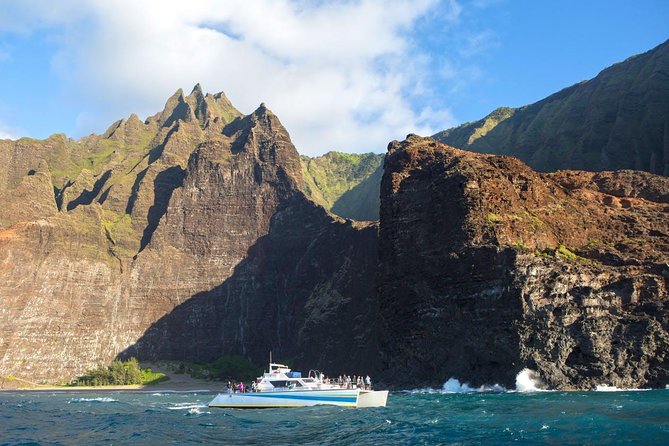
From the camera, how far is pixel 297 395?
72250 mm

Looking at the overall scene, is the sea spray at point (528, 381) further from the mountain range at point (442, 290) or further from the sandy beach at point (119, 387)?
the sandy beach at point (119, 387)

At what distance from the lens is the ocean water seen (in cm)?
4444

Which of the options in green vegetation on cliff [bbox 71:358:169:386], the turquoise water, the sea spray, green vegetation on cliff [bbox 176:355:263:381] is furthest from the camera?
green vegetation on cliff [bbox 176:355:263:381]

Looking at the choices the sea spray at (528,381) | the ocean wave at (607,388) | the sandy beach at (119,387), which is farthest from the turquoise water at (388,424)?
the sandy beach at (119,387)

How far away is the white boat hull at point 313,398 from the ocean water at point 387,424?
4.14 feet

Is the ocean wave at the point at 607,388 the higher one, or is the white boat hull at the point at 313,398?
the white boat hull at the point at 313,398

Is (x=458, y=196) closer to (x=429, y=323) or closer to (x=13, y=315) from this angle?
(x=429, y=323)

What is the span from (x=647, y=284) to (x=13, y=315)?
152845mm

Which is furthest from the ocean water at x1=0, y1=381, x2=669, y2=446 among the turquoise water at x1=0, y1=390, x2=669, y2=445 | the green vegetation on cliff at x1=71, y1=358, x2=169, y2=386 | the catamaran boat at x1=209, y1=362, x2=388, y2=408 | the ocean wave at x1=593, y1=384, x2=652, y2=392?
the green vegetation on cliff at x1=71, y1=358, x2=169, y2=386

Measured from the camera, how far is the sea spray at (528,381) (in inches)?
3556

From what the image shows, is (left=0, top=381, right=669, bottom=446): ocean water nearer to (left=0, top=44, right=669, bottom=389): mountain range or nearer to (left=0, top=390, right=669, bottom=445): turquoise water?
(left=0, top=390, right=669, bottom=445): turquoise water

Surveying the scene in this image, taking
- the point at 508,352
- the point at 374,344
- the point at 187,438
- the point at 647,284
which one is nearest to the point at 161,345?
the point at 374,344

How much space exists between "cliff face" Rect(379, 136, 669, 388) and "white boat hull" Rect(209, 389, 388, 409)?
29.7 meters

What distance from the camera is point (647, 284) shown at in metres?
99.1
